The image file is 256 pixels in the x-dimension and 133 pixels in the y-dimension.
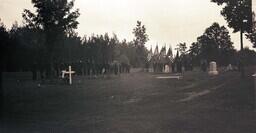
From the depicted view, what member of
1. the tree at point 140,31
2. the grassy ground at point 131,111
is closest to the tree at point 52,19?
the tree at point 140,31

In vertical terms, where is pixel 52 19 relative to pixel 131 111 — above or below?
above

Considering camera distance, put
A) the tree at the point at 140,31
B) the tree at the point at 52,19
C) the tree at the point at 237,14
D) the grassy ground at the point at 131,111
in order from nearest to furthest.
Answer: the grassy ground at the point at 131,111, the tree at the point at 140,31, the tree at the point at 237,14, the tree at the point at 52,19

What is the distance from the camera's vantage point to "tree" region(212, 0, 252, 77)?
18312 millimetres

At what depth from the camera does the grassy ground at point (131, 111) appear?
991 cm

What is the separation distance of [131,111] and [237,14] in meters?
10.0

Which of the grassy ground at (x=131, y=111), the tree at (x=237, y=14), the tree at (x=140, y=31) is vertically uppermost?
the tree at (x=237, y=14)

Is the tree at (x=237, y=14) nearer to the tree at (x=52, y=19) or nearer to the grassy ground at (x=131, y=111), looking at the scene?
the grassy ground at (x=131, y=111)

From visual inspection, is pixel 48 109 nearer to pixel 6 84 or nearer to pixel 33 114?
pixel 33 114

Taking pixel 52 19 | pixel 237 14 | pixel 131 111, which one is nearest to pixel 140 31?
pixel 237 14

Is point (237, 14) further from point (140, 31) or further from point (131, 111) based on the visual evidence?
point (131, 111)

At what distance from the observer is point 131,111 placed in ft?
40.7

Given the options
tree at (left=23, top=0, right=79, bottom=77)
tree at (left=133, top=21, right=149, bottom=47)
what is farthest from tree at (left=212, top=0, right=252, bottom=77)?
tree at (left=23, top=0, right=79, bottom=77)

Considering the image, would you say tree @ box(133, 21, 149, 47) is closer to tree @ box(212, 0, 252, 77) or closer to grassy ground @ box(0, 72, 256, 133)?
grassy ground @ box(0, 72, 256, 133)

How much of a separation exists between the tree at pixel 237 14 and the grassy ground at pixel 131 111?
3724 millimetres
